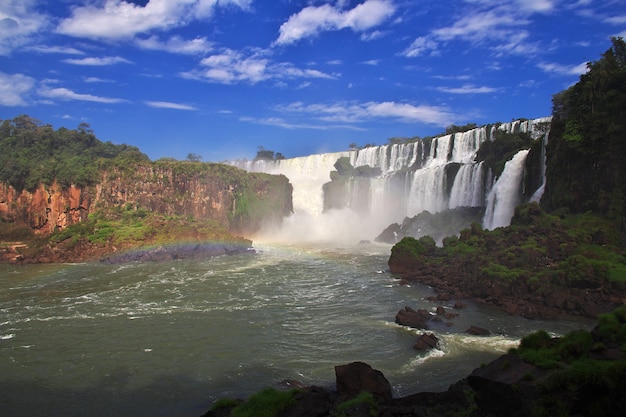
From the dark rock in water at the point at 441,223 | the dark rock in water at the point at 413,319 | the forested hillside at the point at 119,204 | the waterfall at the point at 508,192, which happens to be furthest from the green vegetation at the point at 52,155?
the dark rock in water at the point at 413,319

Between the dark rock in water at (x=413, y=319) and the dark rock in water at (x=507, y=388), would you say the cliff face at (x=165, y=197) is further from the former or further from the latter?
the dark rock in water at (x=507, y=388)

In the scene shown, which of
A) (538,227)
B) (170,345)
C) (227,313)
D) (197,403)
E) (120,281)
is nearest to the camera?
(197,403)

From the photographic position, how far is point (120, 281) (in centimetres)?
2983

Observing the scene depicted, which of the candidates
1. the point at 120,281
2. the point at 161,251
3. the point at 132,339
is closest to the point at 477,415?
the point at 132,339

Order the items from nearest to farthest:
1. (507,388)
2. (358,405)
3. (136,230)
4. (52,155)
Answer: (507,388) → (358,405) → (136,230) → (52,155)

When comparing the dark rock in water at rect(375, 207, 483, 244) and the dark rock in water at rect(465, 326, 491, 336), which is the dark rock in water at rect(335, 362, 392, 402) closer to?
the dark rock in water at rect(465, 326, 491, 336)

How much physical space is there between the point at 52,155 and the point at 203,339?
204ft

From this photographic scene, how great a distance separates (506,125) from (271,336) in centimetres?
4179

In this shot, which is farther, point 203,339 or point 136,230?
point 136,230

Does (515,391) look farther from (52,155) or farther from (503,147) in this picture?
(52,155)

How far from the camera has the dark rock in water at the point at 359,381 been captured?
36.3ft

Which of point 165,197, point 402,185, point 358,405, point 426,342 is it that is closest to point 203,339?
point 426,342

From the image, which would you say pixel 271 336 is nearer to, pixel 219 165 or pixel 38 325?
pixel 38 325

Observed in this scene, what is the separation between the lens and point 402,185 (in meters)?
56.1
